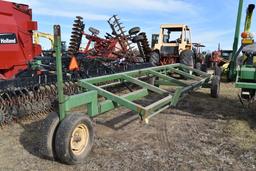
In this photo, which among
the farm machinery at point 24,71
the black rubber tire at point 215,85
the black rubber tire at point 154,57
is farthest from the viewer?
the black rubber tire at point 154,57

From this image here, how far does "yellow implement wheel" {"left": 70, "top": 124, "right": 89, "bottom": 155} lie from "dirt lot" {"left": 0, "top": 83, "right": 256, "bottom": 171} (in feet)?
0.54

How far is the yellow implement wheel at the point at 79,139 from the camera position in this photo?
3530mm

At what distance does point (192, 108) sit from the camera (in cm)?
661

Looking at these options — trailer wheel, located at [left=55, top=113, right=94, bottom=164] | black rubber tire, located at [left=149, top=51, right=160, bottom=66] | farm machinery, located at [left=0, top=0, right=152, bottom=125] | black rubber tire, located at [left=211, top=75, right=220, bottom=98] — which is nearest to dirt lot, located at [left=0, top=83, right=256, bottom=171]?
trailer wheel, located at [left=55, top=113, right=94, bottom=164]

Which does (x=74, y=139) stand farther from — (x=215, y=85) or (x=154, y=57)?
(x=154, y=57)

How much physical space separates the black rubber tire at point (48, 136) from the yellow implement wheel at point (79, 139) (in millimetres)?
212

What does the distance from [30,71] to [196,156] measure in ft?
10.8

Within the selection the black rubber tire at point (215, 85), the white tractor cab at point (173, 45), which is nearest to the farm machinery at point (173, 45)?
the white tractor cab at point (173, 45)

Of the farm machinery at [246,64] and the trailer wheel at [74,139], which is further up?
the farm machinery at [246,64]

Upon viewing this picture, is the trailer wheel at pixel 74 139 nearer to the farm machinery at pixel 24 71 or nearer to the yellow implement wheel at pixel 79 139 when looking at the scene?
the yellow implement wheel at pixel 79 139

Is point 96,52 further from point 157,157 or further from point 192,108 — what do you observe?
point 157,157

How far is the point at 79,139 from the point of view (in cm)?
360

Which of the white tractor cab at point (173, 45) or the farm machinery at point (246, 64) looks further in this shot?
the white tractor cab at point (173, 45)

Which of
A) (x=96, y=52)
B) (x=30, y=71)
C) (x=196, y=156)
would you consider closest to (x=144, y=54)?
(x=96, y=52)
